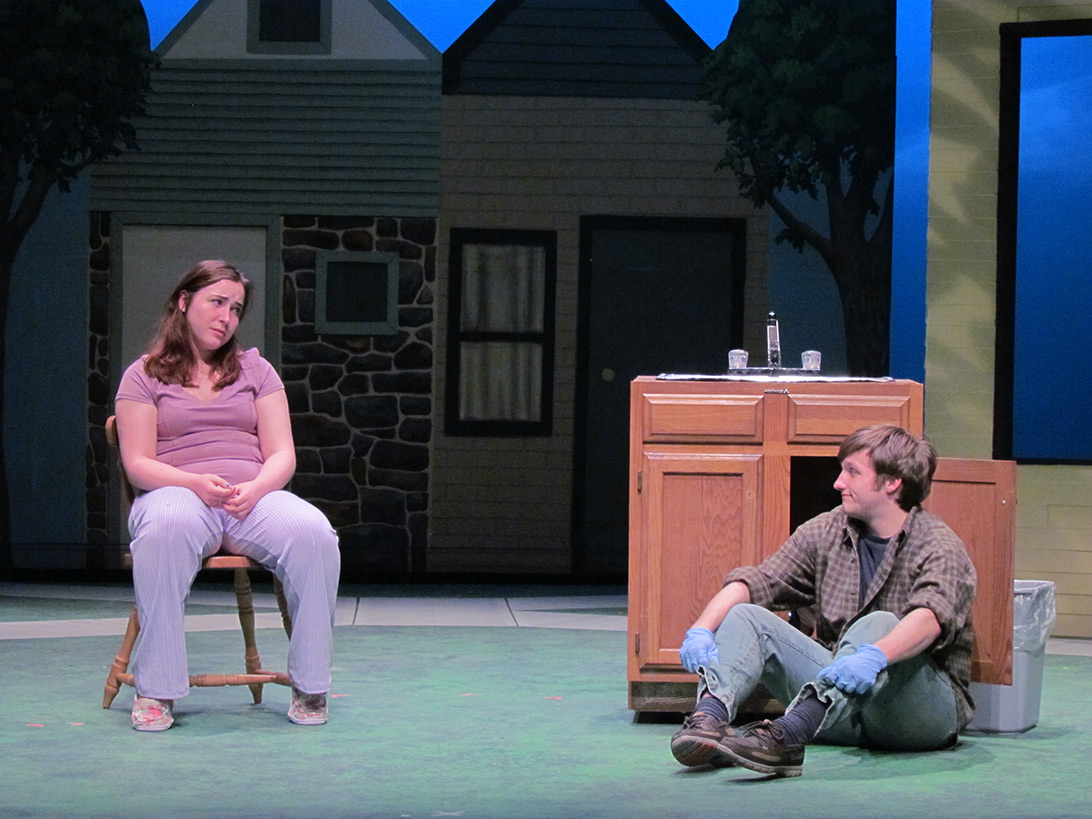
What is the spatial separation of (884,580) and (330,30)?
5.74m

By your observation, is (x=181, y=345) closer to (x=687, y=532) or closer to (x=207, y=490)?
(x=207, y=490)

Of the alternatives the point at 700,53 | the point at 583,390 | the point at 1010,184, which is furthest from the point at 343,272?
the point at 1010,184

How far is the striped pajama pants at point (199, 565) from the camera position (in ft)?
11.9

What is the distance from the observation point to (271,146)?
823cm

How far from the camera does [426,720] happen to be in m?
3.83

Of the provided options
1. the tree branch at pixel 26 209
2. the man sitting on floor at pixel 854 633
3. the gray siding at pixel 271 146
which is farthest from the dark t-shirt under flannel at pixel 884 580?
the tree branch at pixel 26 209

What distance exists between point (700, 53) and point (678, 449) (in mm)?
4904

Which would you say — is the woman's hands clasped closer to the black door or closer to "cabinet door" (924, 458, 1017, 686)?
"cabinet door" (924, 458, 1017, 686)

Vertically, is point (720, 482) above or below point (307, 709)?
above

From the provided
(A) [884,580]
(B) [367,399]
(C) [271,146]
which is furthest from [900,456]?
(C) [271,146]

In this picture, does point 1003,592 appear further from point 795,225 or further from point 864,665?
point 795,225

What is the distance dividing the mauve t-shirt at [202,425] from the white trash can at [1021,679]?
6.32ft

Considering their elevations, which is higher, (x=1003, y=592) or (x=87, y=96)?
(x=87, y=96)

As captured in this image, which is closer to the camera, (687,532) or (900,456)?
(900,456)
